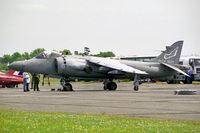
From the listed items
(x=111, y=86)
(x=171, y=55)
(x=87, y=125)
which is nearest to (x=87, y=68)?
(x=111, y=86)

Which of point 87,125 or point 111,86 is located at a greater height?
point 111,86

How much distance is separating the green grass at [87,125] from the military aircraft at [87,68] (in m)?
24.6

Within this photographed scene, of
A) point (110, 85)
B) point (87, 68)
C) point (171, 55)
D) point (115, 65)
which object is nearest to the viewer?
point (87, 68)

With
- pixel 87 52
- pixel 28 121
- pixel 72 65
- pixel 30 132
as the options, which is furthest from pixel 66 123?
pixel 87 52

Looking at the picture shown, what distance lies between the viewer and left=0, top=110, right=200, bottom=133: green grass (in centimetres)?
1250

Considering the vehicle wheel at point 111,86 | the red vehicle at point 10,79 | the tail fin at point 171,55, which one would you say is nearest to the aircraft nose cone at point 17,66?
the vehicle wheel at point 111,86

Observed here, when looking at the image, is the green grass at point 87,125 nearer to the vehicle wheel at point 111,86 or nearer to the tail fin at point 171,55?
the vehicle wheel at point 111,86

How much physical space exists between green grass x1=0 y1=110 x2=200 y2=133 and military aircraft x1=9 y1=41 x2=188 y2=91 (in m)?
24.6

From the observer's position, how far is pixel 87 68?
4128 cm

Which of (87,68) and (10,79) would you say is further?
(10,79)

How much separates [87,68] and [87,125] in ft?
90.8

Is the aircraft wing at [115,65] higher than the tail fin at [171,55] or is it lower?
lower

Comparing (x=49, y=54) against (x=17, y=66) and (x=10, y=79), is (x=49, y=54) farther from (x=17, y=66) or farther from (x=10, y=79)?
(x=10, y=79)

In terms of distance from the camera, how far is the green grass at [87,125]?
1250 cm
